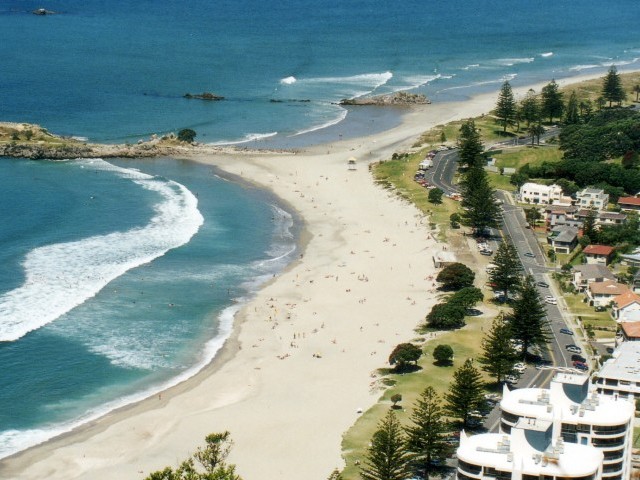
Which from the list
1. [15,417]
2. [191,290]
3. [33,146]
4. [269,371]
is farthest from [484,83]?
[15,417]

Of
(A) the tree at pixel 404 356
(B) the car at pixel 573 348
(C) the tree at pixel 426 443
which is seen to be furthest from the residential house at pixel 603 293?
(C) the tree at pixel 426 443

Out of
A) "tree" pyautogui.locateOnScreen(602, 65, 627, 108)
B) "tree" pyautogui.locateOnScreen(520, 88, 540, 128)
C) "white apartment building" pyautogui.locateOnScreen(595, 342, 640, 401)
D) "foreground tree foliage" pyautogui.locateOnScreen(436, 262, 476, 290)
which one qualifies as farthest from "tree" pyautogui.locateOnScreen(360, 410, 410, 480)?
"tree" pyautogui.locateOnScreen(602, 65, 627, 108)

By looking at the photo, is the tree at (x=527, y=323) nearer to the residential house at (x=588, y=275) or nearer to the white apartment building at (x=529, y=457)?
the residential house at (x=588, y=275)

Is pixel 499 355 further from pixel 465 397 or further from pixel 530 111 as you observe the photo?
pixel 530 111

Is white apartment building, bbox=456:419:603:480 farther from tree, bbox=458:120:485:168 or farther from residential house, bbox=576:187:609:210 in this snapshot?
tree, bbox=458:120:485:168

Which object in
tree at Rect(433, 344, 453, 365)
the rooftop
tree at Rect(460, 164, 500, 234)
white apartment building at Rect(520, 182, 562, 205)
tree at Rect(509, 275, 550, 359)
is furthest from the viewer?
white apartment building at Rect(520, 182, 562, 205)

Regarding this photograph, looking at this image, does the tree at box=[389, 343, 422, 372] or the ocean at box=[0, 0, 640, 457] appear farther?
the ocean at box=[0, 0, 640, 457]

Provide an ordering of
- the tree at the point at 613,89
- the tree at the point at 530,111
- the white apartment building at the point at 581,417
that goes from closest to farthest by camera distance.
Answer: the white apartment building at the point at 581,417 < the tree at the point at 530,111 < the tree at the point at 613,89
